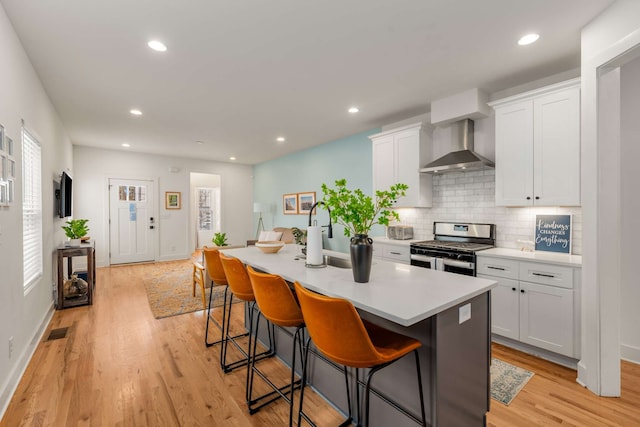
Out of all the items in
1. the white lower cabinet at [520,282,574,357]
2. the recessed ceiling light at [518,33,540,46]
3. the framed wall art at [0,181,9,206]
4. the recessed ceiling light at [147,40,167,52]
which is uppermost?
the recessed ceiling light at [147,40,167,52]

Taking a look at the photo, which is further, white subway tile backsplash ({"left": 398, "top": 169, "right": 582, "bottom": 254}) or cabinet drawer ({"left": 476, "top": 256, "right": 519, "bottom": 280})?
white subway tile backsplash ({"left": 398, "top": 169, "right": 582, "bottom": 254})

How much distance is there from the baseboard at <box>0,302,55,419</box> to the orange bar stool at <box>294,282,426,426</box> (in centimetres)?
223

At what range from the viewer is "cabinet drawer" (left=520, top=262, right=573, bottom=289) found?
8.23 feet

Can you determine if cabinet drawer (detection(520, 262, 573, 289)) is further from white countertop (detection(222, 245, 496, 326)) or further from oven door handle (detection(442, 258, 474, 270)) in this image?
white countertop (detection(222, 245, 496, 326))

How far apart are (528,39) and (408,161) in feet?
6.24

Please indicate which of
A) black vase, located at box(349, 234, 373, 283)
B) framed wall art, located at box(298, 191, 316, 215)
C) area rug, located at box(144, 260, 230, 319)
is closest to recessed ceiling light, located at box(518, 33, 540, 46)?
black vase, located at box(349, 234, 373, 283)

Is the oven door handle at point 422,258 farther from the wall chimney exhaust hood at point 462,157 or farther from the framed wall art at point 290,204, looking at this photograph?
the framed wall art at point 290,204

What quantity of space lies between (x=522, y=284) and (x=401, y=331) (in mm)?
1846

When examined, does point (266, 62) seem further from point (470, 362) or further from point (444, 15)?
point (470, 362)

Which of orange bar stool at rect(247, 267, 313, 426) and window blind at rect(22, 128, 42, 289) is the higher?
window blind at rect(22, 128, 42, 289)

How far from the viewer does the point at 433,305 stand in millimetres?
1351

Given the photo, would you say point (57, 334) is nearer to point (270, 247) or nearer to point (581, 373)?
point (270, 247)

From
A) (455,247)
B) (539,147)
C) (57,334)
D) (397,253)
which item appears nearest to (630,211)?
(539,147)

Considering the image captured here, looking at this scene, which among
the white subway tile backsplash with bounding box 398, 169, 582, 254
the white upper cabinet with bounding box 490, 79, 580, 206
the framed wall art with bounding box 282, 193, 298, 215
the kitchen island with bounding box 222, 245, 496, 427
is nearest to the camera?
the kitchen island with bounding box 222, 245, 496, 427
